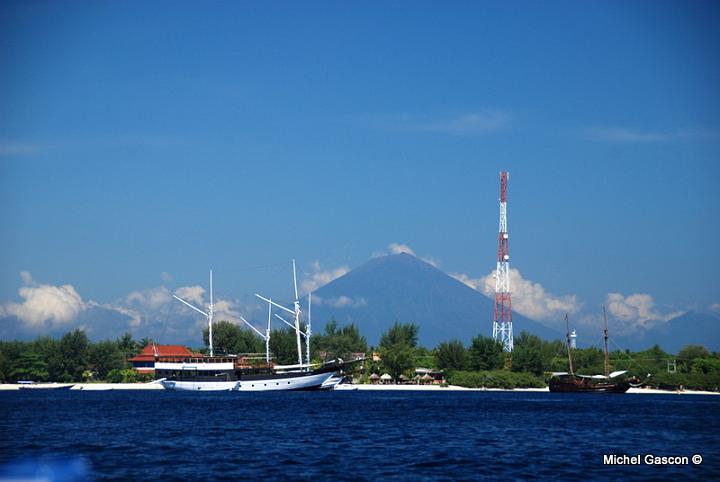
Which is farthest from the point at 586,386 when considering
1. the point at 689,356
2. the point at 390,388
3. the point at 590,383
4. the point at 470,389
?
the point at 390,388

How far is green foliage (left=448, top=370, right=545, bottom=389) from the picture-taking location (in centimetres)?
17762

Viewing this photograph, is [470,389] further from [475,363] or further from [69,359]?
[69,359]

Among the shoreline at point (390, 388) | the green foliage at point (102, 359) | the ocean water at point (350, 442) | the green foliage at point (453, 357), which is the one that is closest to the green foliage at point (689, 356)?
the shoreline at point (390, 388)

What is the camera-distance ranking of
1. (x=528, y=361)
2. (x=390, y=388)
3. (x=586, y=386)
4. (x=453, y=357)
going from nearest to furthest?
1. (x=586, y=386)
2. (x=390, y=388)
3. (x=528, y=361)
4. (x=453, y=357)

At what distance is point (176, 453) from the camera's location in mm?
59094

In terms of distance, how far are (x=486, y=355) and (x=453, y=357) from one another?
23.5ft

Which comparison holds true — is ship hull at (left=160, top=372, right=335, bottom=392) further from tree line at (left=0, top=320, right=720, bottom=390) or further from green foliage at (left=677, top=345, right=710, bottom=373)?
green foliage at (left=677, top=345, right=710, bottom=373)

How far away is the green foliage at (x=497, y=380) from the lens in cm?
17762

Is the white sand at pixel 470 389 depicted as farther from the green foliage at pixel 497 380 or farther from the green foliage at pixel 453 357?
the green foliage at pixel 453 357

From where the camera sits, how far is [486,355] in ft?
608

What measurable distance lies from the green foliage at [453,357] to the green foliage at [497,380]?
769 cm

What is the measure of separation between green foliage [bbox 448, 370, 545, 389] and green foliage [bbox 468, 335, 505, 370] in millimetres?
5320

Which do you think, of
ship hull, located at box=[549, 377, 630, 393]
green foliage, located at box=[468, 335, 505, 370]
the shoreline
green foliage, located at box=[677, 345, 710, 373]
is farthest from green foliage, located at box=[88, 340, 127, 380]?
green foliage, located at box=[677, 345, 710, 373]

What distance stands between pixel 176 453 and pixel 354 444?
499 inches
